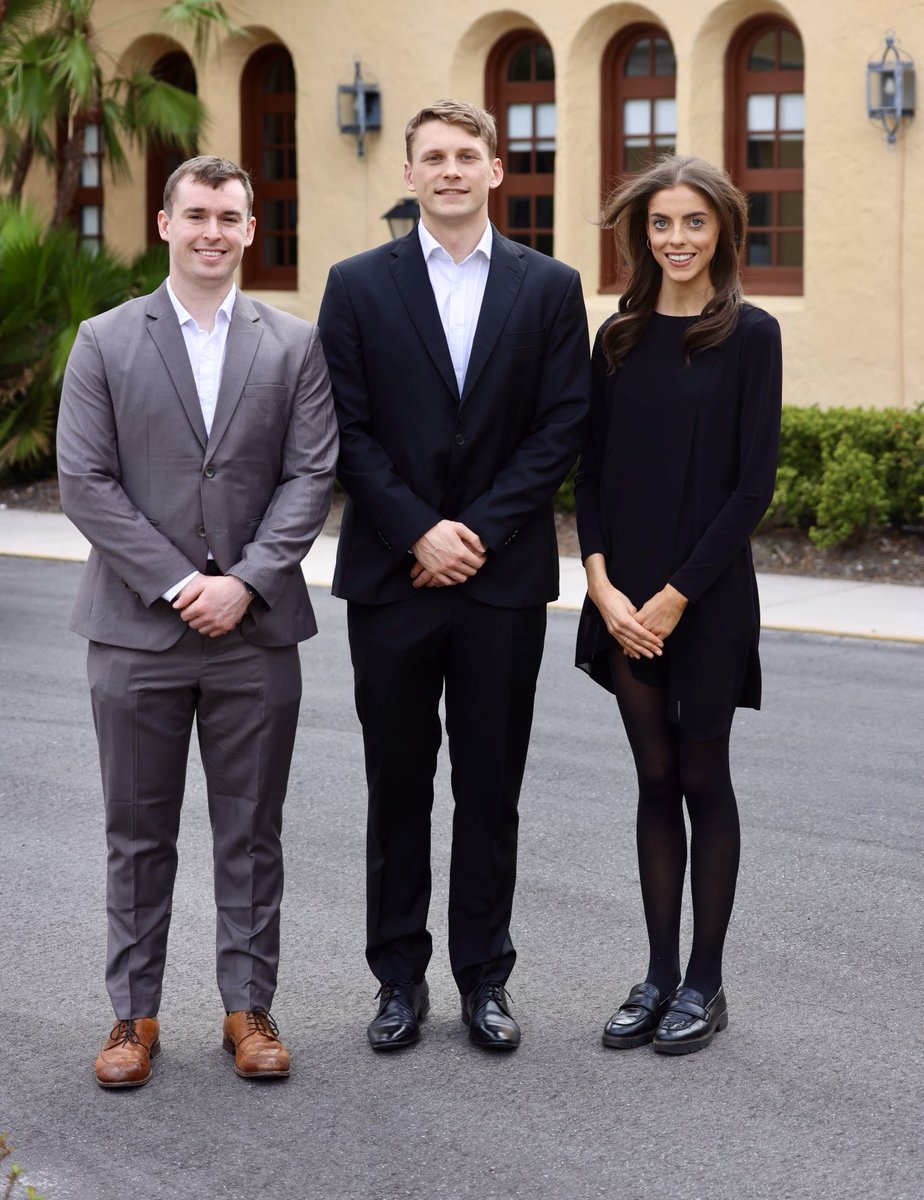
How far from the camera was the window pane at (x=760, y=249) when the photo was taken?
15359 millimetres

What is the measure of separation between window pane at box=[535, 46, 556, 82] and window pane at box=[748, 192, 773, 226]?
2.41 m

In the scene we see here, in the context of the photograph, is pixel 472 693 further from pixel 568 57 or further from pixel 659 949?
pixel 568 57

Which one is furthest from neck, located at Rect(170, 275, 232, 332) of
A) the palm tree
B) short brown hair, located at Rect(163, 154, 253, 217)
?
the palm tree

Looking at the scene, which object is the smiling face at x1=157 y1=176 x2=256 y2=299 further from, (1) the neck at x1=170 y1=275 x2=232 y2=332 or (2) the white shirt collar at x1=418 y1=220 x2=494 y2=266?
(2) the white shirt collar at x1=418 y1=220 x2=494 y2=266

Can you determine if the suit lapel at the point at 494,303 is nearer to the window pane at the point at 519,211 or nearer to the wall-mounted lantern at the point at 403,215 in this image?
the wall-mounted lantern at the point at 403,215

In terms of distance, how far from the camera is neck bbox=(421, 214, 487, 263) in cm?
435

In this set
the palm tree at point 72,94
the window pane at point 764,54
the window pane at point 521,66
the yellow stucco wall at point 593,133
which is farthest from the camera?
the window pane at point 521,66

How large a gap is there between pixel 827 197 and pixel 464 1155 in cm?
1188

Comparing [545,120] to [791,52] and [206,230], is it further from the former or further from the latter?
[206,230]

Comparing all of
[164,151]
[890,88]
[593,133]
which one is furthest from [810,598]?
[164,151]

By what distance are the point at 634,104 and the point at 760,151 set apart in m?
1.38

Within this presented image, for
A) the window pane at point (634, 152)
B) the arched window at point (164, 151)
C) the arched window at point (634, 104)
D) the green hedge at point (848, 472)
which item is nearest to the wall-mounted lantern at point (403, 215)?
the arched window at point (634, 104)

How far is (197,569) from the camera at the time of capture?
13.8 feet

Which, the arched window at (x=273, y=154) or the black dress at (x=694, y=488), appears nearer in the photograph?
the black dress at (x=694, y=488)
